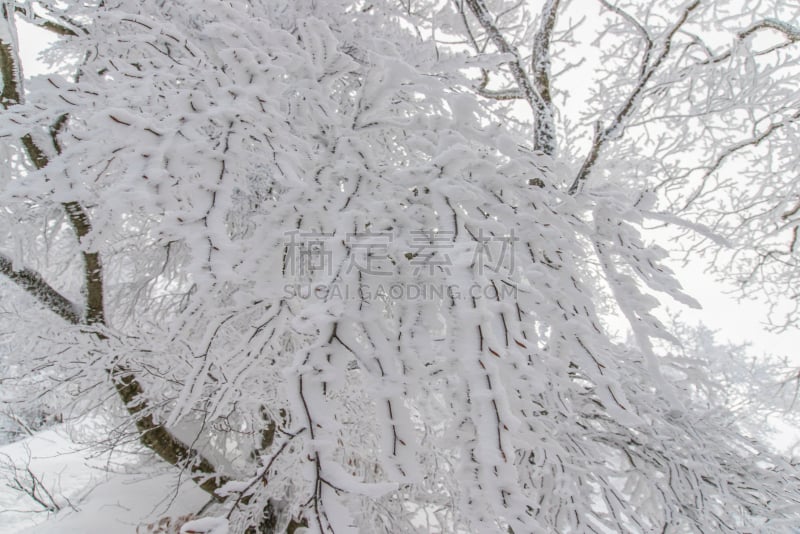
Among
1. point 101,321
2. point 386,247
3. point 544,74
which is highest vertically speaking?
point 544,74

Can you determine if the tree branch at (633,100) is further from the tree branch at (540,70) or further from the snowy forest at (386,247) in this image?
the tree branch at (540,70)

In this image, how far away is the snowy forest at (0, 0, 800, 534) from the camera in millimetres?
907

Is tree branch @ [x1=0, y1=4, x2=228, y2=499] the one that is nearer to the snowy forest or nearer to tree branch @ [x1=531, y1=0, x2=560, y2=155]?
the snowy forest

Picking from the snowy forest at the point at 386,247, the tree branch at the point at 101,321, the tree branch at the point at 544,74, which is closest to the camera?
the snowy forest at the point at 386,247

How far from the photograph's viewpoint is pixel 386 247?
1.05 meters

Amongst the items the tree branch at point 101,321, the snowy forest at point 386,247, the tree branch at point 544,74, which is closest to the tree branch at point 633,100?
the snowy forest at point 386,247

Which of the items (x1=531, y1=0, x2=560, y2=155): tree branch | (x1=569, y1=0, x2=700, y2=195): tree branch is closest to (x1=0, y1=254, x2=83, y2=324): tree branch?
(x1=531, y1=0, x2=560, y2=155): tree branch

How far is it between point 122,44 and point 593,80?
4.01m

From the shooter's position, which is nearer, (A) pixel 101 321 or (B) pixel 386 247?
(B) pixel 386 247

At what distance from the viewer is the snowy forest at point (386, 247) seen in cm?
91

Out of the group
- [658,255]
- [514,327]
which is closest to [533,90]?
[658,255]

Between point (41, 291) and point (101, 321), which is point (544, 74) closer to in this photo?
point (101, 321)

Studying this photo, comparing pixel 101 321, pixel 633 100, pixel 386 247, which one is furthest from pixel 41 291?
pixel 633 100

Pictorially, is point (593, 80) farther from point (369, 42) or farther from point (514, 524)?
point (514, 524)
